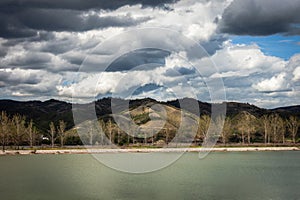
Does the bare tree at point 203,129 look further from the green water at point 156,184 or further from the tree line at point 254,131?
the green water at point 156,184

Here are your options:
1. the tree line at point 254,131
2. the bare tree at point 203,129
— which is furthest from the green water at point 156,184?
the bare tree at point 203,129

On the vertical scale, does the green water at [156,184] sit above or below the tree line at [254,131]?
below

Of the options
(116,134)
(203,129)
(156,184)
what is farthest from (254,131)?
(156,184)

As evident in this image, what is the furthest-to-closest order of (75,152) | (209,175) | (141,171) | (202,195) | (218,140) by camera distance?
(218,140)
(75,152)
(141,171)
(209,175)
(202,195)

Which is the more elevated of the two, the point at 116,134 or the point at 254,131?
the point at 254,131

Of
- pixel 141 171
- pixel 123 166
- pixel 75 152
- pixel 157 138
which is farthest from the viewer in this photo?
pixel 157 138

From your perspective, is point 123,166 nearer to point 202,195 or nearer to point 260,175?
point 260,175

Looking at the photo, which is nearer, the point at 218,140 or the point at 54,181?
the point at 54,181

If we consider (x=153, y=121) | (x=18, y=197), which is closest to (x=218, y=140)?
(x=153, y=121)

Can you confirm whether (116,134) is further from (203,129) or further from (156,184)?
(156,184)

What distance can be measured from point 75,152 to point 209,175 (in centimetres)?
4876

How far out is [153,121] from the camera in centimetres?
17250

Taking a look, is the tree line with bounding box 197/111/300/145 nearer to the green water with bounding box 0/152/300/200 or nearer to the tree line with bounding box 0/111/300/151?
the tree line with bounding box 0/111/300/151

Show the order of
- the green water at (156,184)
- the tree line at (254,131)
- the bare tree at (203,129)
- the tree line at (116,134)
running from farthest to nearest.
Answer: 1. the bare tree at (203,129)
2. the tree line at (254,131)
3. the tree line at (116,134)
4. the green water at (156,184)
